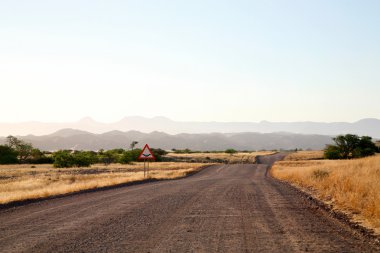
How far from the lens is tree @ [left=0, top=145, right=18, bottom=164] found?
7356 centimetres

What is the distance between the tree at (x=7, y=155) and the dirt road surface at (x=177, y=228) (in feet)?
223

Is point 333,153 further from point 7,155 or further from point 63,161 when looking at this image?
point 7,155

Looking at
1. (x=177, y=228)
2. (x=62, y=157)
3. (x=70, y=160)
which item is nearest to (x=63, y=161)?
(x=62, y=157)

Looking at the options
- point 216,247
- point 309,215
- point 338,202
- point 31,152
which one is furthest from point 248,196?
point 31,152

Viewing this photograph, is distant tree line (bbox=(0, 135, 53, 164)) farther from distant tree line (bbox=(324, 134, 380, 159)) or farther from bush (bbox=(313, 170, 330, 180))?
bush (bbox=(313, 170, 330, 180))

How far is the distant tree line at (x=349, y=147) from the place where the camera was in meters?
68.7

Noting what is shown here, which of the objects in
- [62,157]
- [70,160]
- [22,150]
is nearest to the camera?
[62,157]

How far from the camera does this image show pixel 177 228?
862 centimetres

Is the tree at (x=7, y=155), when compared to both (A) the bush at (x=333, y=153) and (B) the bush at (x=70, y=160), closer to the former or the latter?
(B) the bush at (x=70, y=160)

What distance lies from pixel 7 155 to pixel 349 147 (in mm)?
66925

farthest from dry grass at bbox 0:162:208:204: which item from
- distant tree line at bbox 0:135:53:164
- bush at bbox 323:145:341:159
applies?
bush at bbox 323:145:341:159

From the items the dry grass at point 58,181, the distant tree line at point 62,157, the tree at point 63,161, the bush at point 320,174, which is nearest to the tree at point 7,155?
the distant tree line at point 62,157

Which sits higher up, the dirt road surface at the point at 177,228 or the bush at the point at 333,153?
the bush at the point at 333,153

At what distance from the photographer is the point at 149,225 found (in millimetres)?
9008
